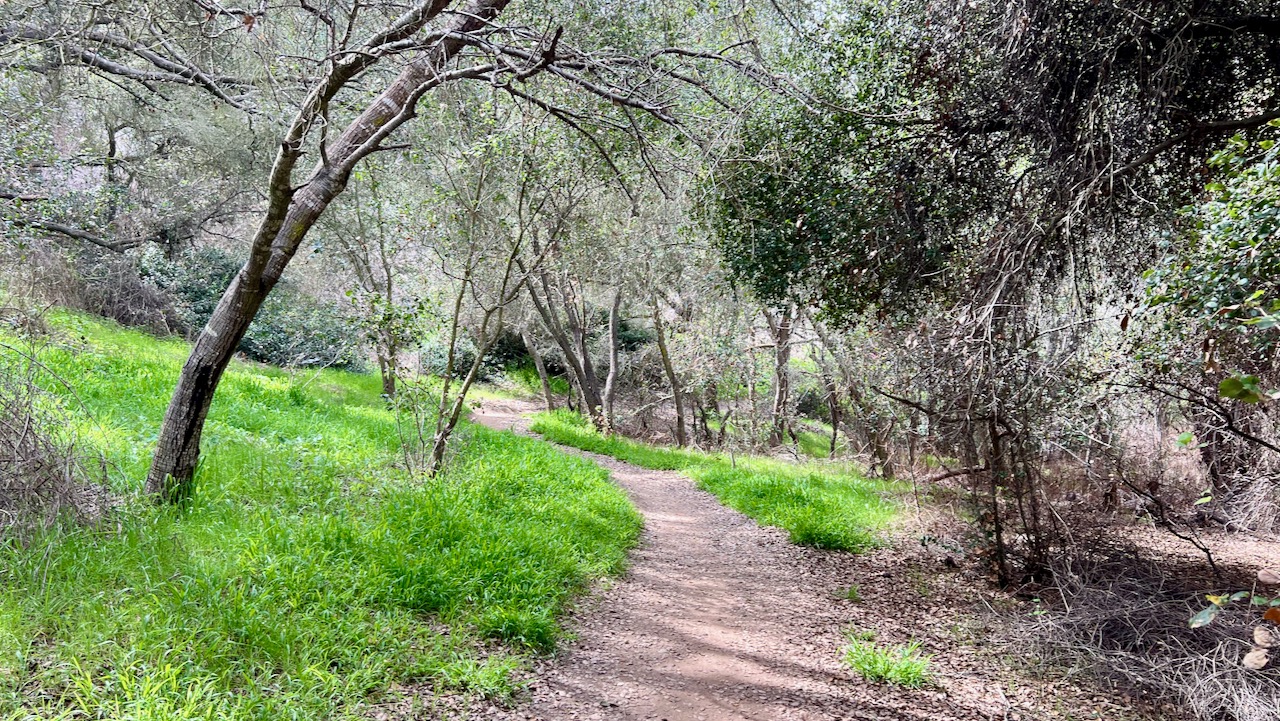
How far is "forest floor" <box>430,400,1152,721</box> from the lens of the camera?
366 cm

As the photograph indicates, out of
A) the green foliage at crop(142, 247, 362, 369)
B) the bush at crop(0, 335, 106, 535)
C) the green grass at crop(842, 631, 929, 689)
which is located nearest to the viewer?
the bush at crop(0, 335, 106, 535)

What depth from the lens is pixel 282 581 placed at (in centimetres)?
371

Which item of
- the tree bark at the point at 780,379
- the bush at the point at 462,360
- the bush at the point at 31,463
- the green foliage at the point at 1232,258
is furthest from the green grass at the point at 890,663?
the bush at the point at 462,360

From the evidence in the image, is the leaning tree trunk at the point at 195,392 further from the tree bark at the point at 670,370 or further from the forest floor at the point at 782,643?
the tree bark at the point at 670,370

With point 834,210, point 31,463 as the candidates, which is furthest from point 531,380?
point 31,463

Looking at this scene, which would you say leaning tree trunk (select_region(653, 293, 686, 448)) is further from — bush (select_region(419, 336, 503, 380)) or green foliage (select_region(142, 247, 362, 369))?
green foliage (select_region(142, 247, 362, 369))

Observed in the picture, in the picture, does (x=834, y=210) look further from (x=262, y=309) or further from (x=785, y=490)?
(x=262, y=309)

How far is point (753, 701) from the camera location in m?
3.70

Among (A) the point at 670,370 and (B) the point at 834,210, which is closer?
(B) the point at 834,210

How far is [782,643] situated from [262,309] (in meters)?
15.2

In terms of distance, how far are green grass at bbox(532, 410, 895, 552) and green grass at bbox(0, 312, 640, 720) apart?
6.05 ft

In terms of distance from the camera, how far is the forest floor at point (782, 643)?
3656 millimetres

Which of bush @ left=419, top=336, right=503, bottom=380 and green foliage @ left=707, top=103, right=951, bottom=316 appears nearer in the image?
green foliage @ left=707, top=103, right=951, bottom=316

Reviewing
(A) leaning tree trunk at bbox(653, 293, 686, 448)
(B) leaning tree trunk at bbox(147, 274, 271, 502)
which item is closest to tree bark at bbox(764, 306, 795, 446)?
(A) leaning tree trunk at bbox(653, 293, 686, 448)
